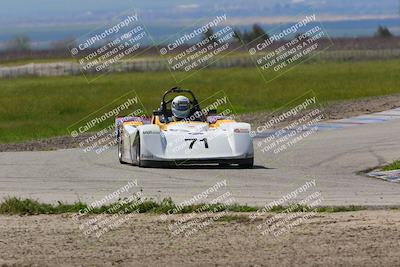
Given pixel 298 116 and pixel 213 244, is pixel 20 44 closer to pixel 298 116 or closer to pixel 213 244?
pixel 298 116

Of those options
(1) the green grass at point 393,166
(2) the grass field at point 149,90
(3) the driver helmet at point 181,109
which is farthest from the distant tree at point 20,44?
(1) the green grass at point 393,166

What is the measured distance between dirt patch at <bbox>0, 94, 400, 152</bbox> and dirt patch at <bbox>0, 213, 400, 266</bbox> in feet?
42.9

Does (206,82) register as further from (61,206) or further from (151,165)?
(61,206)

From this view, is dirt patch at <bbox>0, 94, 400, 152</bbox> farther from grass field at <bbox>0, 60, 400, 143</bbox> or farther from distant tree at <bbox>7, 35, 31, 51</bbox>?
distant tree at <bbox>7, 35, 31, 51</bbox>

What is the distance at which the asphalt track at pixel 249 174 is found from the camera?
16062 millimetres

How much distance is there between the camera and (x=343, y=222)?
12672 millimetres

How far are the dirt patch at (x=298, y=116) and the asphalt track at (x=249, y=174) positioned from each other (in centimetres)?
192

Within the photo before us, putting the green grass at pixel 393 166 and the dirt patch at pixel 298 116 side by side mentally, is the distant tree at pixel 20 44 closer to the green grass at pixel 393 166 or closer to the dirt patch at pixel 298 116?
the dirt patch at pixel 298 116

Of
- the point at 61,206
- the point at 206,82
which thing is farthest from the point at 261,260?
the point at 206,82

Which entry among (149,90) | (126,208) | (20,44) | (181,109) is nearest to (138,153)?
(181,109)

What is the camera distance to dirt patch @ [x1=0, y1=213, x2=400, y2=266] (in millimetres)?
10805

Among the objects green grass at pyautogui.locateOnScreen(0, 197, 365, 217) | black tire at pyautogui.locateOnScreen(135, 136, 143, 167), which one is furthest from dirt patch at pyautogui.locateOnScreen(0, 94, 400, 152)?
green grass at pyautogui.locateOnScreen(0, 197, 365, 217)

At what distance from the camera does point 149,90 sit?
57.0 meters

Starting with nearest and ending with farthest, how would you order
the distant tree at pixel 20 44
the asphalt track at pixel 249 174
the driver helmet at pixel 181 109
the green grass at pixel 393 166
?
1. the asphalt track at pixel 249 174
2. the green grass at pixel 393 166
3. the driver helmet at pixel 181 109
4. the distant tree at pixel 20 44
